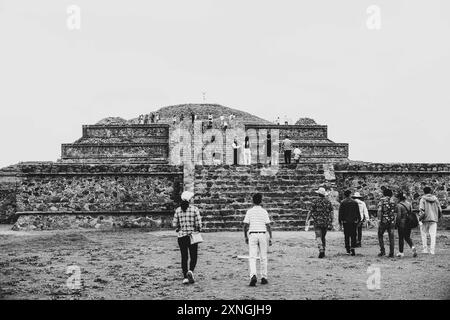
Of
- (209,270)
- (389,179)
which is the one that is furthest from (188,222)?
(389,179)

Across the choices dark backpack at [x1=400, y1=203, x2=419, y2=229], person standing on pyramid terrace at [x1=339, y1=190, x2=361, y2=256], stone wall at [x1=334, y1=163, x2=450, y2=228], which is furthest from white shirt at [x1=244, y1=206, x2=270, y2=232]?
stone wall at [x1=334, y1=163, x2=450, y2=228]

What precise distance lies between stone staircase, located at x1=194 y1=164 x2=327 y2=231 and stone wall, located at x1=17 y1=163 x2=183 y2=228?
111 cm

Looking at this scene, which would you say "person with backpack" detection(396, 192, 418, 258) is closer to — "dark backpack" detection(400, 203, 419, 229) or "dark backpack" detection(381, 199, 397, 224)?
"dark backpack" detection(400, 203, 419, 229)

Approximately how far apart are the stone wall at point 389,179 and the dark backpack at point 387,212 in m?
6.65

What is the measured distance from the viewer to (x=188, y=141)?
26250 mm

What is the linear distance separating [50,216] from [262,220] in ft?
32.9

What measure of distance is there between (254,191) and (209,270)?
7.29 m

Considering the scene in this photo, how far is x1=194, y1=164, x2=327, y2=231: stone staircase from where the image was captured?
52.0 feet

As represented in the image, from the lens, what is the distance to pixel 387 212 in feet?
36.6

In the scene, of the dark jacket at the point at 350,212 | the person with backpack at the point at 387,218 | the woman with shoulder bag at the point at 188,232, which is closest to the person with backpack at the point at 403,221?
the person with backpack at the point at 387,218

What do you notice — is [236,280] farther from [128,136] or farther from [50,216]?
[128,136]

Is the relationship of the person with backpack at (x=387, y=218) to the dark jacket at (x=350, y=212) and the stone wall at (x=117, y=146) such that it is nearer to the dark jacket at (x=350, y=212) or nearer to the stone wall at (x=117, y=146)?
the dark jacket at (x=350, y=212)

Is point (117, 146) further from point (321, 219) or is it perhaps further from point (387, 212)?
point (387, 212)

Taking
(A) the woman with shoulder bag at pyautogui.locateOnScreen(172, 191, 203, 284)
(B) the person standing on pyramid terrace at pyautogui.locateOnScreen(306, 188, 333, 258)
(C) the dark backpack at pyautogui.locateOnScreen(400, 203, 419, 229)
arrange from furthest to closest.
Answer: (C) the dark backpack at pyautogui.locateOnScreen(400, 203, 419, 229), (B) the person standing on pyramid terrace at pyautogui.locateOnScreen(306, 188, 333, 258), (A) the woman with shoulder bag at pyautogui.locateOnScreen(172, 191, 203, 284)
